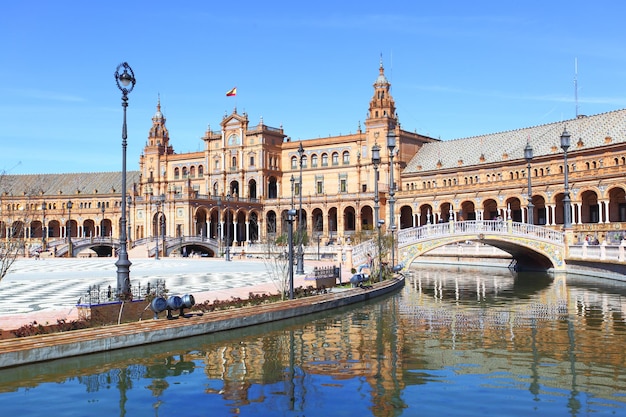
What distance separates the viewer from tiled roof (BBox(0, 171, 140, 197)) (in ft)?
385

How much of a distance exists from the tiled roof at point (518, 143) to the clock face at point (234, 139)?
2701 cm

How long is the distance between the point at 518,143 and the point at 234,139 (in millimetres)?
43365

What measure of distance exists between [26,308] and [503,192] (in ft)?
208

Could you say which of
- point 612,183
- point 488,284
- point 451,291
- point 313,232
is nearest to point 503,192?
point 612,183

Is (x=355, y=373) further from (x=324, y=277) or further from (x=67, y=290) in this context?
(x=67, y=290)

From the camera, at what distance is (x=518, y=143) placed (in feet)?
274

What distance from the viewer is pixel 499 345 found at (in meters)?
18.0

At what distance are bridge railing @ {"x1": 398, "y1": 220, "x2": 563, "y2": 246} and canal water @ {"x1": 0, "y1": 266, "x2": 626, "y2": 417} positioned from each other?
70.2 ft

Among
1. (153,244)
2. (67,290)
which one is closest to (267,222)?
(153,244)

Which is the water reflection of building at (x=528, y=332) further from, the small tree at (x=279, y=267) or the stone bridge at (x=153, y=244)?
the stone bridge at (x=153, y=244)

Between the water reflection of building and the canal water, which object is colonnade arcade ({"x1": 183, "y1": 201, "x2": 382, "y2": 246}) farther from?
the canal water

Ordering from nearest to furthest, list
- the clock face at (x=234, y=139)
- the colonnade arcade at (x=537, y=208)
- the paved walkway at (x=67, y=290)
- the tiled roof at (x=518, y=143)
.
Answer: the paved walkway at (x=67, y=290), the colonnade arcade at (x=537, y=208), the tiled roof at (x=518, y=143), the clock face at (x=234, y=139)

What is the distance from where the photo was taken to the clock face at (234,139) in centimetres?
10253

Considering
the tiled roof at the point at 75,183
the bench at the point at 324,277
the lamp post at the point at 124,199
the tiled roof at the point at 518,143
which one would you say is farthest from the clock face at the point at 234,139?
the lamp post at the point at 124,199
